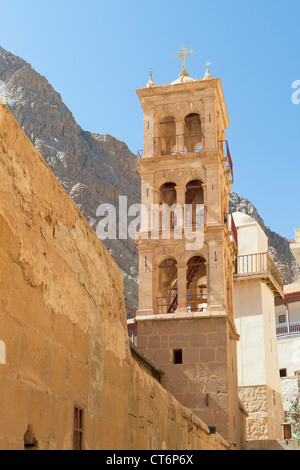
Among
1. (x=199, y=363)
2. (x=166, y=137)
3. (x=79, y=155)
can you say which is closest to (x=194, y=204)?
(x=166, y=137)

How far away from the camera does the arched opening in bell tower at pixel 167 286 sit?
20.8 meters

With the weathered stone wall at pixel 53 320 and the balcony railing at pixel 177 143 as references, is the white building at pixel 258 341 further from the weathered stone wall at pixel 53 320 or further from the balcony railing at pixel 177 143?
the weathered stone wall at pixel 53 320

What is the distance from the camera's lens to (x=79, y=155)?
65500 mm

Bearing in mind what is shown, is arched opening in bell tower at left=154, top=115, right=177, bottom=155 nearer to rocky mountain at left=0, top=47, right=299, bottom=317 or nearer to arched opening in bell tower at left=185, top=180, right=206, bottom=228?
arched opening in bell tower at left=185, top=180, right=206, bottom=228

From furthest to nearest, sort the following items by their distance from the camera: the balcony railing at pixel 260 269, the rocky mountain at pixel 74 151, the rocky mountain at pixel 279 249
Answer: the rocky mountain at pixel 279 249, the rocky mountain at pixel 74 151, the balcony railing at pixel 260 269

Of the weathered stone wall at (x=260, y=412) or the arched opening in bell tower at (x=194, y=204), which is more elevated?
the arched opening in bell tower at (x=194, y=204)

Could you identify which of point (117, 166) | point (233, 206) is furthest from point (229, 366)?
point (233, 206)

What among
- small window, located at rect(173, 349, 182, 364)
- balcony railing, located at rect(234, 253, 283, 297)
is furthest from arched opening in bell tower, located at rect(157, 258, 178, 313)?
balcony railing, located at rect(234, 253, 283, 297)

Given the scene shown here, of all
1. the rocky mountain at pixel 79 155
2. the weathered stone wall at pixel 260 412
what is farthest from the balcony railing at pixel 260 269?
the rocky mountain at pixel 79 155

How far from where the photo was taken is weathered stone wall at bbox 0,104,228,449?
138 inches

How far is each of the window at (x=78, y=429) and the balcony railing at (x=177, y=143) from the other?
17.7 meters

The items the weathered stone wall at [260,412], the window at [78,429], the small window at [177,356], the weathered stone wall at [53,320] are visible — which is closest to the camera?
the weathered stone wall at [53,320]

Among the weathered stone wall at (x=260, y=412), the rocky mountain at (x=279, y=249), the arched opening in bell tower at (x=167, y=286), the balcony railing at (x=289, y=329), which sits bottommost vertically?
the weathered stone wall at (x=260, y=412)

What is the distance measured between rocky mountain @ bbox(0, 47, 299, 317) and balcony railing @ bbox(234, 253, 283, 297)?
27.0m
